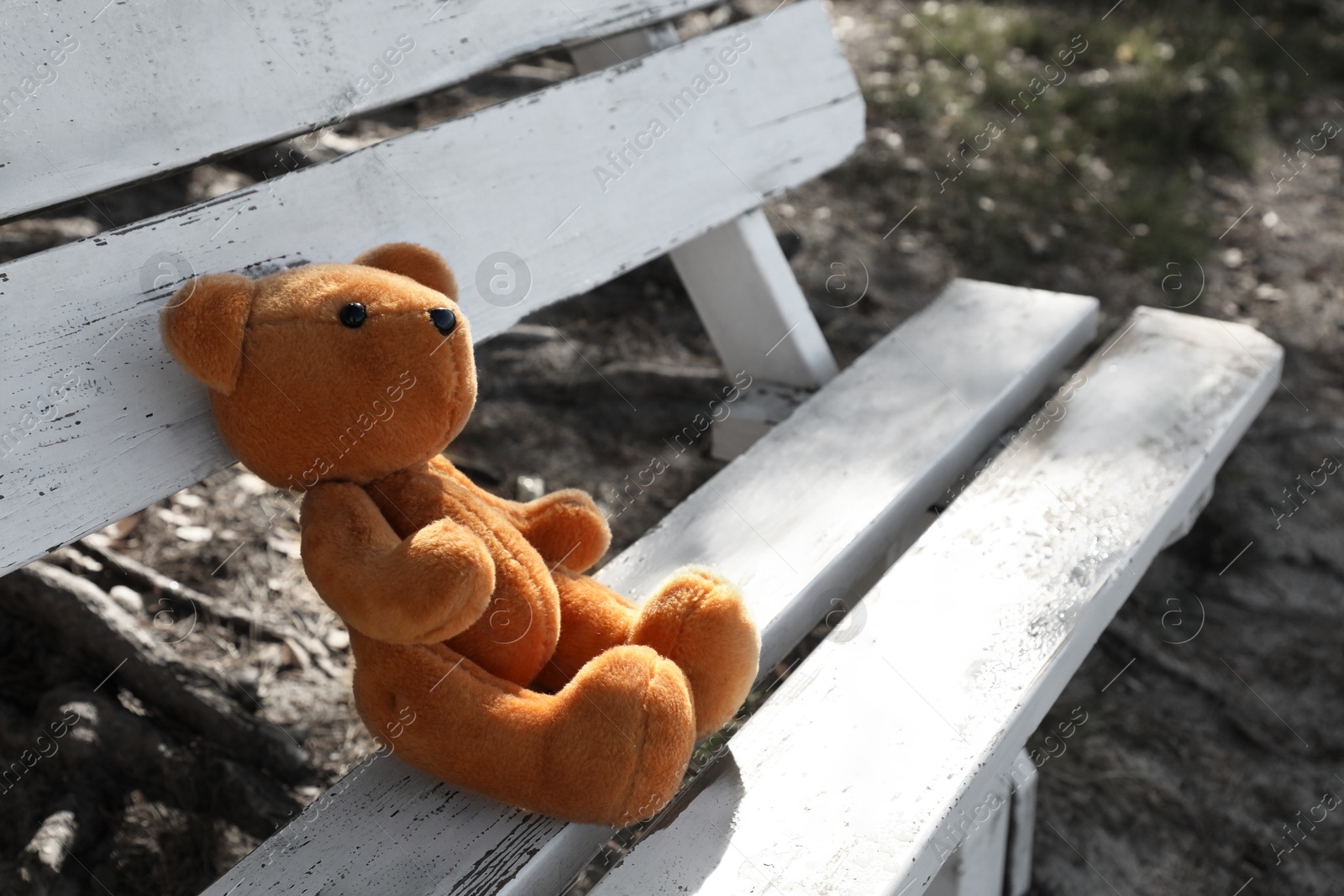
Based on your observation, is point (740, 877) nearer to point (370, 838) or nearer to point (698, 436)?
point (370, 838)

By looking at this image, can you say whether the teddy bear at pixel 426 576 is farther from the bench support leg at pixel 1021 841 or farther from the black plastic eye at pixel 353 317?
the bench support leg at pixel 1021 841

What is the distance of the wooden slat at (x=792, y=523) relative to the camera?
112cm

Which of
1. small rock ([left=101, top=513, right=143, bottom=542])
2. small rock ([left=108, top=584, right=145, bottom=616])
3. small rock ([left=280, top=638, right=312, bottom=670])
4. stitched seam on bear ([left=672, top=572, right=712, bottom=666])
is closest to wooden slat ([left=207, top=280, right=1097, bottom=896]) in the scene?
stitched seam on bear ([left=672, top=572, right=712, bottom=666])

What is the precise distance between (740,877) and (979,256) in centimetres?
290

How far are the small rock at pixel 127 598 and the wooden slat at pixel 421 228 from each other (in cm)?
97

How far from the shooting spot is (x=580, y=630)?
127 centimetres

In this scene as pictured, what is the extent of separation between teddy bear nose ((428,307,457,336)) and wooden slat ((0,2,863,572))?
1.32 ft

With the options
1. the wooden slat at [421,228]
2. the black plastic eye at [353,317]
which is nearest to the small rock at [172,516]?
the wooden slat at [421,228]

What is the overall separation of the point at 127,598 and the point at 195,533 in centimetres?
27

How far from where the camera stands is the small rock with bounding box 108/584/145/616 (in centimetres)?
215

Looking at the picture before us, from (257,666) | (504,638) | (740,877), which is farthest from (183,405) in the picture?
(257,666)

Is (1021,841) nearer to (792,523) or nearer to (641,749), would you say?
(792,523)

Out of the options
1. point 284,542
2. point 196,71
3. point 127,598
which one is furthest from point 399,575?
point 284,542

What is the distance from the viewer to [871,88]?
4.29m
